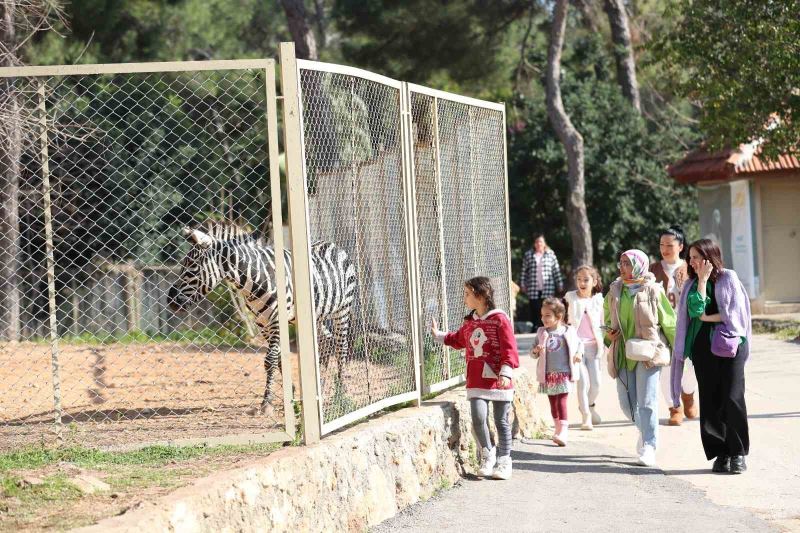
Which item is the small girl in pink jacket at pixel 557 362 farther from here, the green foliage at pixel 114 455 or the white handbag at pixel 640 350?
the green foliage at pixel 114 455

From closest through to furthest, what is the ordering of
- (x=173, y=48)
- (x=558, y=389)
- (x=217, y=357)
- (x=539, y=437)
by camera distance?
(x=558, y=389) < (x=539, y=437) < (x=217, y=357) < (x=173, y=48)

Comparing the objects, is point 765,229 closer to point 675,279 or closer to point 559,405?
point 675,279

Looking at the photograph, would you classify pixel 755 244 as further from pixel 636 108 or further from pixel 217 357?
pixel 217 357

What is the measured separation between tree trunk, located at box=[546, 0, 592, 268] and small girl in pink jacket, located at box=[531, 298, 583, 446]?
1464 centimetres

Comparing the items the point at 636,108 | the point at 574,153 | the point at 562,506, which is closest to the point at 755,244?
the point at 574,153

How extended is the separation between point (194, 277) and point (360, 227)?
10.9 feet

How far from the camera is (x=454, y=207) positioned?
32.4 feet

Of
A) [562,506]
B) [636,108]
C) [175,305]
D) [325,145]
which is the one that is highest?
[636,108]

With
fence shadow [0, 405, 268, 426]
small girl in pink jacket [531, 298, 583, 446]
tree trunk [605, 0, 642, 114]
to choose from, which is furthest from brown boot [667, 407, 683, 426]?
tree trunk [605, 0, 642, 114]

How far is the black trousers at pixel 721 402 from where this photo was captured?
8.82 meters

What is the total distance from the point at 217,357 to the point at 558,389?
7.24 m

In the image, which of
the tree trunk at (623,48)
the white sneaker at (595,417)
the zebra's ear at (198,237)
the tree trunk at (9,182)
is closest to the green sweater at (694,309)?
the white sneaker at (595,417)

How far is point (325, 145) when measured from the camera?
26.0ft

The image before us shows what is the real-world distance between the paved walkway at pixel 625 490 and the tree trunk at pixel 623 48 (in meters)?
21.1
